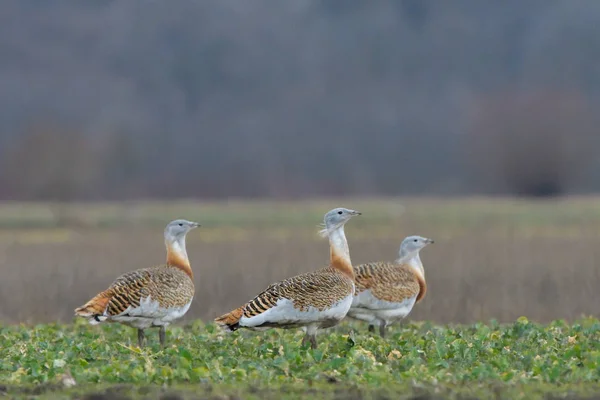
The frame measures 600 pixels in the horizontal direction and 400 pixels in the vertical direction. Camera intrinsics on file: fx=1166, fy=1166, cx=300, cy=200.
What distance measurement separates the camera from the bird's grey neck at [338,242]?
35.6 feet

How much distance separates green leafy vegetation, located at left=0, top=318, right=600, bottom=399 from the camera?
8.00m

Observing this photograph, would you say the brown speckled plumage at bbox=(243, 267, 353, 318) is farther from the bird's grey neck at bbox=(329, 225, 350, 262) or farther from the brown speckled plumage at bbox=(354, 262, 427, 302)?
the brown speckled plumage at bbox=(354, 262, 427, 302)

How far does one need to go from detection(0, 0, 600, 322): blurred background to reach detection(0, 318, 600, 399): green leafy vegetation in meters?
15.7

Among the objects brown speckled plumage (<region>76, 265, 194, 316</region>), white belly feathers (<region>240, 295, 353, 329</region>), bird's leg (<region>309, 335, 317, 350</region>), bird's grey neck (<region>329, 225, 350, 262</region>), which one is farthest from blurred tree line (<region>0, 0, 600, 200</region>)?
white belly feathers (<region>240, 295, 353, 329</region>)

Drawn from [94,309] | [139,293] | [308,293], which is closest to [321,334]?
[308,293]

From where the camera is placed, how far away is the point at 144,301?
10438 millimetres

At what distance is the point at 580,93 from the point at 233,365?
99.5 metres

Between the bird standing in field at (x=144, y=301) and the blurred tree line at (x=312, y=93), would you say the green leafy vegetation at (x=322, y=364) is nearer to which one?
the bird standing in field at (x=144, y=301)

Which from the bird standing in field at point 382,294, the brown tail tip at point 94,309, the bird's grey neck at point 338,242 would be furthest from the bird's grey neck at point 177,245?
the bird standing in field at point 382,294

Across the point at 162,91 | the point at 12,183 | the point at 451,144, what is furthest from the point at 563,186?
the point at 162,91

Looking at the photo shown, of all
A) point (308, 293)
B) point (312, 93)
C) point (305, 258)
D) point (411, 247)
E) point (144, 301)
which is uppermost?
point (312, 93)

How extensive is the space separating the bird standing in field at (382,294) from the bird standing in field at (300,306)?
Result: 0.87 meters

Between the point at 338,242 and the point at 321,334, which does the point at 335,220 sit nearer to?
the point at 338,242

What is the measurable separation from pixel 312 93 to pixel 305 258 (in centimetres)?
9012
